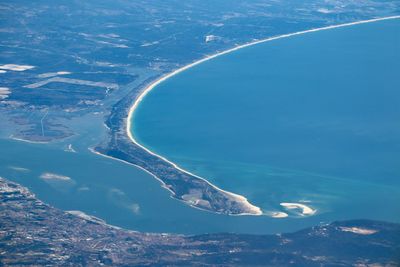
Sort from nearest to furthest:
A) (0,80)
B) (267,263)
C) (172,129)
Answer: (267,263) → (172,129) → (0,80)

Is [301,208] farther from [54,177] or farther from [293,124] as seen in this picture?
[54,177]

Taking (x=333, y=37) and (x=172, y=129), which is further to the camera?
(x=333, y=37)

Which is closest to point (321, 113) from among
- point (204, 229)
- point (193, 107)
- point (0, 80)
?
point (193, 107)

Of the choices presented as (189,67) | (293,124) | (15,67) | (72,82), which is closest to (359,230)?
(293,124)

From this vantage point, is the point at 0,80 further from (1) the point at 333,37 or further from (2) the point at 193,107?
(1) the point at 333,37

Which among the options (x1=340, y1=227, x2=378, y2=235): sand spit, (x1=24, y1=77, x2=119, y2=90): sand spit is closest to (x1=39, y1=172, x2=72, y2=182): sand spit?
(x1=340, y1=227, x2=378, y2=235): sand spit

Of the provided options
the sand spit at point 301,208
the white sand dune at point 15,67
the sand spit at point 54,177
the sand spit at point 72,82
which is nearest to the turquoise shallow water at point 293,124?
the sand spit at point 301,208

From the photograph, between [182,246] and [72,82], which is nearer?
[182,246]
